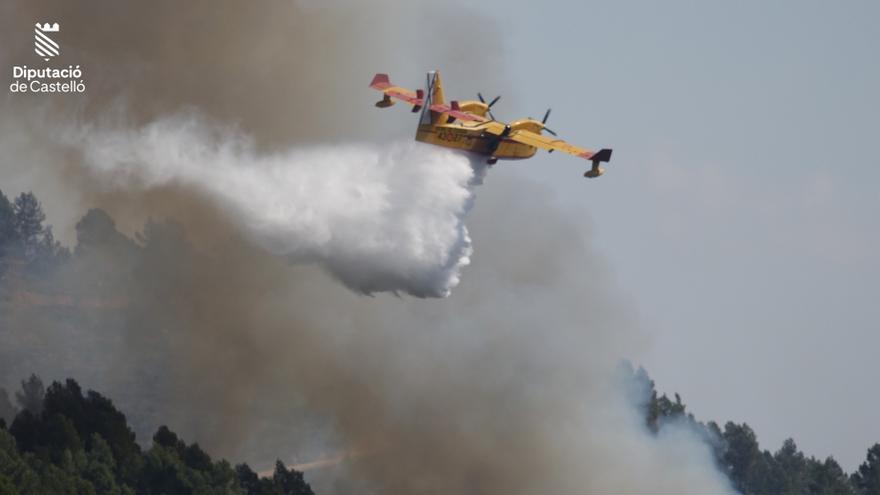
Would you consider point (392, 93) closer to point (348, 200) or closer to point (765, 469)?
point (348, 200)

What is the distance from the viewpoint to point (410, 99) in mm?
101312

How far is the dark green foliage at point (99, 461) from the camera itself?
94.3 metres

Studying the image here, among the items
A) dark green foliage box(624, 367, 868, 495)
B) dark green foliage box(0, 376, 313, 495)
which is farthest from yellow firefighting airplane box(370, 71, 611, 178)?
dark green foliage box(624, 367, 868, 495)

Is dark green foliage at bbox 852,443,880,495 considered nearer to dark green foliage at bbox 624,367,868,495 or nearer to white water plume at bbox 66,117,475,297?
dark green foliage at bbox 624,367,868,495

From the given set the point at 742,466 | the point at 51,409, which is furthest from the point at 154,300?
the point at 742,466

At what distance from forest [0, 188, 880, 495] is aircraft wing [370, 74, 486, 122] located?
19036mm

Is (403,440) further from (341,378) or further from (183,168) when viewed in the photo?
(183,168)

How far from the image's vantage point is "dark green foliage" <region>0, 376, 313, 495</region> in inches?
3713

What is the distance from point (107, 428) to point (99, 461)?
165 inches

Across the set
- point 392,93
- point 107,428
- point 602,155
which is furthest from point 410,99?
point 107,428

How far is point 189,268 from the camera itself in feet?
410

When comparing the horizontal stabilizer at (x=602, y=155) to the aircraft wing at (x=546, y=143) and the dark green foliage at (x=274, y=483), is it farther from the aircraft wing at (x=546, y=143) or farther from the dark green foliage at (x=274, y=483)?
the dark green foliage at (x=274, y=483)

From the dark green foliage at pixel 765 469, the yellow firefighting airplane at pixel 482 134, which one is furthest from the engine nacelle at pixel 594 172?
the dark green foliage at pixel 765 469

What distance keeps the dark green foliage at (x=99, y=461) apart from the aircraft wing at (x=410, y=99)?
1915 cm
